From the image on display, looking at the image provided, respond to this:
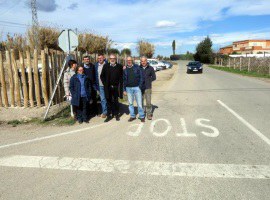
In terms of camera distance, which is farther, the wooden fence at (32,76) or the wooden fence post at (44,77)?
the wooden fence at (32,76)

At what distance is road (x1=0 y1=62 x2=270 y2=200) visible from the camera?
351cm

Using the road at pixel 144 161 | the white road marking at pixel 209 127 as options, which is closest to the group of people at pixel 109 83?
the road at pixel 144 161

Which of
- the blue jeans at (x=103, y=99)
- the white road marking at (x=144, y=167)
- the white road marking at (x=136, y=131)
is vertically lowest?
the white road marking at (x=144, y=167)

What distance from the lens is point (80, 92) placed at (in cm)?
729

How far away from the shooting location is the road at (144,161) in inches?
138

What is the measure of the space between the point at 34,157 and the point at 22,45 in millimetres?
20982

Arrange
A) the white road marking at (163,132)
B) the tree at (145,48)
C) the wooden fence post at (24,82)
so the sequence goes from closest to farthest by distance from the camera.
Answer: the white road marking at (163,132) < the wooden fence post at (24,82) < the tree at (145,48)

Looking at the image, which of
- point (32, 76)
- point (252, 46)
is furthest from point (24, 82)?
point (252, 46)

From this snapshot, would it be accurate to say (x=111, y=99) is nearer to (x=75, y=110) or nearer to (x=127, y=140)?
(x=75, y=110)

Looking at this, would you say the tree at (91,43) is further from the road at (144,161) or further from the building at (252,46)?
the building at (252,46)

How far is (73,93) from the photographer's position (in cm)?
728

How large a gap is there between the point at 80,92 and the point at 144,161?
3501 millimetres

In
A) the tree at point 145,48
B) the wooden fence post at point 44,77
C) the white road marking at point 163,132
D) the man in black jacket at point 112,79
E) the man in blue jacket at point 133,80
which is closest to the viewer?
the white road marking at point 163,132

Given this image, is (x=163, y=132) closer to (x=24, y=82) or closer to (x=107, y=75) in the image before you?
(x=107, y=75)
